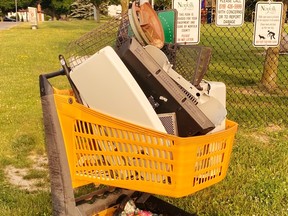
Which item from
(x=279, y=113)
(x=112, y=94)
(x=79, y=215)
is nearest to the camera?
(x=112, y=94)

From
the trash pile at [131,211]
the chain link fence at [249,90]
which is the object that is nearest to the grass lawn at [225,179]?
the chain link fence at [249,90]

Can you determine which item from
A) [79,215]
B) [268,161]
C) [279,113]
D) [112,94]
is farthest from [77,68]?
[279,113]

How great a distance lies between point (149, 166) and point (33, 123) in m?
4.03

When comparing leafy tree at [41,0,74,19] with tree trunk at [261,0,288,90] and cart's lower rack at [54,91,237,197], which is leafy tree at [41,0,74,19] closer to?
tree trunk at [261,0,288,90]

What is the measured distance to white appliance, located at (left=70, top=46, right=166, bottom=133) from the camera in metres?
2.07

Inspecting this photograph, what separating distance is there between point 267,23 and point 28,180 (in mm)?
3181

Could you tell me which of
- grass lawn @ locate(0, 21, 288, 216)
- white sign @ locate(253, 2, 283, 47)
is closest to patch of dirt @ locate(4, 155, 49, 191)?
grass lawn @ locate(0, 21, 288, 216)

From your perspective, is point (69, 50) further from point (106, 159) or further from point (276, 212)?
point (276, 212)

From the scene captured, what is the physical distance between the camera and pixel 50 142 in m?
2.29

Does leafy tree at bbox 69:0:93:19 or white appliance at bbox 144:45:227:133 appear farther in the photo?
leafy tree at bbox 69:0:93:19

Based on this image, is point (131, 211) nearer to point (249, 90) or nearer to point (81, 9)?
point (249, 90)

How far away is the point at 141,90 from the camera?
82.7 inches

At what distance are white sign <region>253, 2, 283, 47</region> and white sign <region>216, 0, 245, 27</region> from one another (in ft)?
0.71

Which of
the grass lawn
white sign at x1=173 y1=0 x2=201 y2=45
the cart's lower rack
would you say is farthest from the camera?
white sign at x1=173 y1=0 x2=201 y2=45
